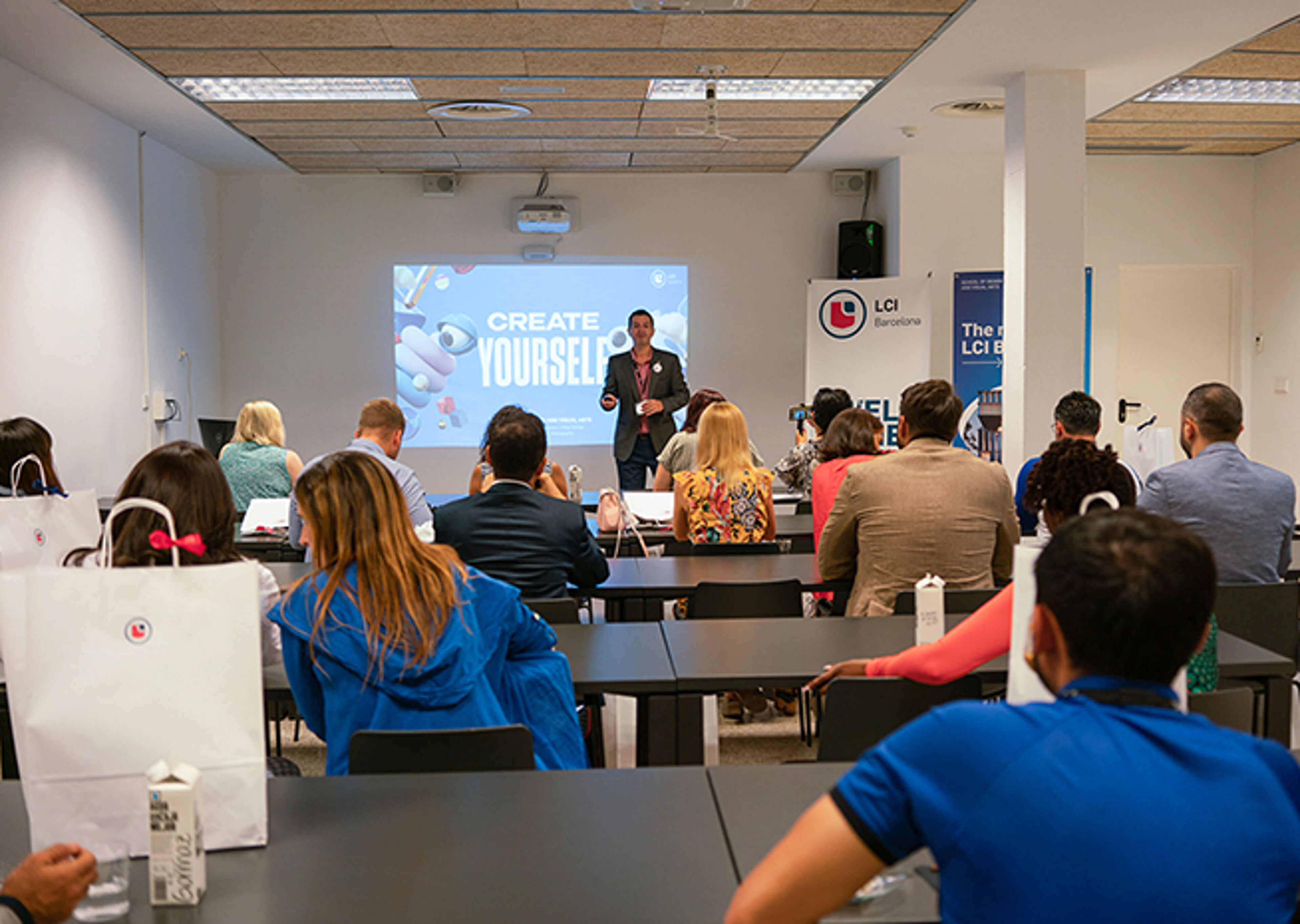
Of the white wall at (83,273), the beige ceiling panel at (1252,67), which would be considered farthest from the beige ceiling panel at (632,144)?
the beige ceiling panel at (1252,67)

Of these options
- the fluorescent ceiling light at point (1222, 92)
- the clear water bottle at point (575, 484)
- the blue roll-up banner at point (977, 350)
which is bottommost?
the clear water bottle at point (575, 484)

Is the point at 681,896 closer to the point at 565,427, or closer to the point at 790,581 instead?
the point at 790,581

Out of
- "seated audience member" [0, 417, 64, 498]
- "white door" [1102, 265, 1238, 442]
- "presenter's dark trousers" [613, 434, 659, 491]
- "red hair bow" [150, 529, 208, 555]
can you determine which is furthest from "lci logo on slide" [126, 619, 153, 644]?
"white door" [1102, 265, 1238, 442]

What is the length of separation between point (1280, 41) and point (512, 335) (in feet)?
19.3

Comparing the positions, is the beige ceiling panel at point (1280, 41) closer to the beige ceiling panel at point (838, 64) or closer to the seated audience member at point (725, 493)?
the beige ceiling panel at point (838, 64)

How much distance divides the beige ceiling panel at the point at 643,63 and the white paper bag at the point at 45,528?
3.63 meters

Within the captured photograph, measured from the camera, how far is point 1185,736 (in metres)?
0.97

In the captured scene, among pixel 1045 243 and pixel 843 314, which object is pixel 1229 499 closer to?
pixel 1045 243

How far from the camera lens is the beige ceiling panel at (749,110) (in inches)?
274

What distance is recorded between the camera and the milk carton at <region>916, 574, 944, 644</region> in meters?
2.60

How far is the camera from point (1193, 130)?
8109mm

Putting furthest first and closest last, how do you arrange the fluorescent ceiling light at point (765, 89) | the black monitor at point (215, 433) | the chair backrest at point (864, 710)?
the black monitor at point (215, 433) → the fluorescent ceiling light at point (765, 89) → the chair backrest at point (864, 710)

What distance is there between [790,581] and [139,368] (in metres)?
5.68

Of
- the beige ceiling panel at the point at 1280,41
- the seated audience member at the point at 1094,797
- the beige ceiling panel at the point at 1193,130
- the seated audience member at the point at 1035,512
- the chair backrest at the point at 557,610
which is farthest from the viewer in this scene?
the beige ceiling panel at the point at 1193,130
